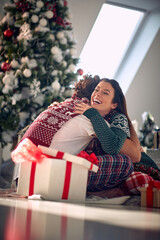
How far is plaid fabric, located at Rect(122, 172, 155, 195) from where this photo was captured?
2.23 metres

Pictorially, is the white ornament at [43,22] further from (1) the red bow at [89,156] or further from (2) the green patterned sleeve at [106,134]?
(1) the red bow at [89,156]

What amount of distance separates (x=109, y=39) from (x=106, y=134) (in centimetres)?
453

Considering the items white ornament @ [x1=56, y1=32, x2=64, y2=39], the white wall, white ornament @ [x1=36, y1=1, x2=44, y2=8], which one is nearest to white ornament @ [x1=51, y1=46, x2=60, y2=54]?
white ornament @ [x1=56, y1=32, x2=64, y2=39]

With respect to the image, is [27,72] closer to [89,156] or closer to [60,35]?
[60,35]

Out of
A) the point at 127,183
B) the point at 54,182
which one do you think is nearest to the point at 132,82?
the point at 127,183

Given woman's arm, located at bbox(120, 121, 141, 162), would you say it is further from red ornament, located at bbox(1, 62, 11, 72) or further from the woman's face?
red ornament, located at bbox(1, 62, 11, 72)

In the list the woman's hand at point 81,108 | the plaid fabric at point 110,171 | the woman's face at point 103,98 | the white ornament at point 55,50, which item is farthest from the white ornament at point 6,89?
the plaid fabric at point 110,171

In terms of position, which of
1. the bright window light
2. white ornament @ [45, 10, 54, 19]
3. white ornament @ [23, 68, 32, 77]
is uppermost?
the bright window light

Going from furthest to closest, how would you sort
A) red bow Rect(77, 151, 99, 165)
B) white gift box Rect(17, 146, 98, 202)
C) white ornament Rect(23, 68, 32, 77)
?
white ornament Rect(23, 68, 32, 77) < red bow Rect(77, 151, 99, 165) < white gift box Rect(17, 146, 98, 202)

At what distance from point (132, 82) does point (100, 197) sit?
14.6 feet

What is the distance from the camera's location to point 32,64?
349 centimetres

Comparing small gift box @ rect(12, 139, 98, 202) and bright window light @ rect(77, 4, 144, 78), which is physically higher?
bright window light @ rect(77, 4, 144, 78)

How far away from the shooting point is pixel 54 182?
6.13 ft

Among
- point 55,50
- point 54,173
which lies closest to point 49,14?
point 55,50
